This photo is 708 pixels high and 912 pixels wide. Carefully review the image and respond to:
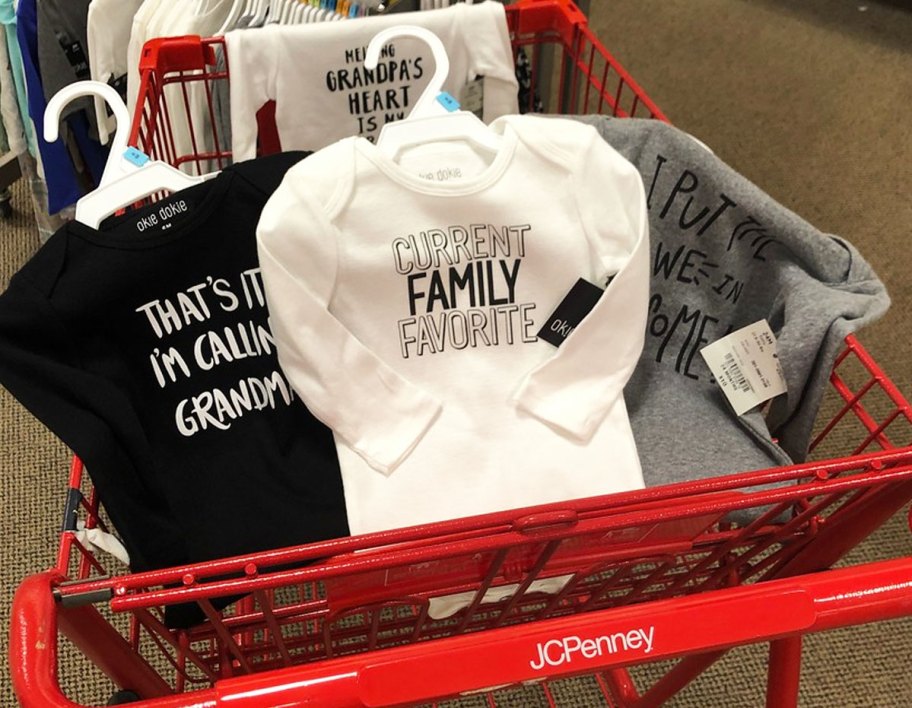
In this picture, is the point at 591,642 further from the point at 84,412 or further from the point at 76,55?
the point at 76,55

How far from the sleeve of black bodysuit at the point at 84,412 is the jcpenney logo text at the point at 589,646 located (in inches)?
15.1

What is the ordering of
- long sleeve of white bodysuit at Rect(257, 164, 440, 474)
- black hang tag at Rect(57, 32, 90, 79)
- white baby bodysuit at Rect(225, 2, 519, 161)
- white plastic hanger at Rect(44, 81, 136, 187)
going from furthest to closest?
1. black hang tag at Rect(57, 32, 90, 79)
2. white baby bodysuit at Rect(225, 2, 519, 161)
3. white plastic hanger at Rect(44, 81, 136, 187)
4. long sleeve of white bodysuit at Rect(257, 164, 440, 474)

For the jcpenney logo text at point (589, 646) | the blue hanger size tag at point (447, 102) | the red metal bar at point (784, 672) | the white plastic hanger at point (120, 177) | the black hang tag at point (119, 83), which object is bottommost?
the red metal bar at point (784, 672)

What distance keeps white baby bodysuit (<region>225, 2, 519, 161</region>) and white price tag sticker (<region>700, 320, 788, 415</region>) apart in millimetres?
466

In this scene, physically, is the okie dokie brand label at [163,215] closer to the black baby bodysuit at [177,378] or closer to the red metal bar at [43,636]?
the black baby bodysuit at [177,378]

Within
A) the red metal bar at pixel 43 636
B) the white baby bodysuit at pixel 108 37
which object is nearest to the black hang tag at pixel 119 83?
the white baby bodysuit at pixel 108 37

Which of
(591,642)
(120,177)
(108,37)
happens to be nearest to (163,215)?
(120,177)

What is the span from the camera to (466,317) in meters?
0.81

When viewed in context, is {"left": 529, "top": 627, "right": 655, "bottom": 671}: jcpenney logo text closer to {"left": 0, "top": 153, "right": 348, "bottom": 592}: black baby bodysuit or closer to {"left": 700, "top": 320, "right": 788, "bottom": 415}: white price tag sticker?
{"left": 0, "top": 153, "right": 348, "bottom": 592}: black baby bodysuit

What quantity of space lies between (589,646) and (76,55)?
135 cm

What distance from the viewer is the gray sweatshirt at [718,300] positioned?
80 centimetres

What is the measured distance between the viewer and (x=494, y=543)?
0.54 metres

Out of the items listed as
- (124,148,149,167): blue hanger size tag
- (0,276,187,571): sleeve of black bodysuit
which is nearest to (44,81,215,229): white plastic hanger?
(124,148,149,167): blue hanger size tag

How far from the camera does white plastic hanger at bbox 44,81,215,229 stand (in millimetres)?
790
